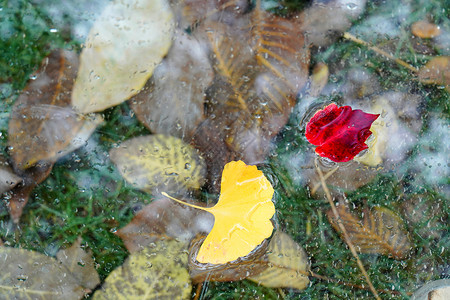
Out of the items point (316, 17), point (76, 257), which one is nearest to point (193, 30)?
point (316, 17)

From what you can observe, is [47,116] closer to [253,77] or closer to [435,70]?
[253,77]

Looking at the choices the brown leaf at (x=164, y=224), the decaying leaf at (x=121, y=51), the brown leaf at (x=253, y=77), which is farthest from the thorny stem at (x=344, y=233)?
the decaying leaf at (x=121, y=51)

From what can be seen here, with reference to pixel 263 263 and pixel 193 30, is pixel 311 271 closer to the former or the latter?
pixel 263 263

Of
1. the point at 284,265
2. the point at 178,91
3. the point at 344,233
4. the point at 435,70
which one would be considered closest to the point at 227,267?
the point at 284,265

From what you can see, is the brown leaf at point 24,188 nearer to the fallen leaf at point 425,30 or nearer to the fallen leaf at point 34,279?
the fallen leaf at point 34,279

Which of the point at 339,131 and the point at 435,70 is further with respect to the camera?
the point at 435,70

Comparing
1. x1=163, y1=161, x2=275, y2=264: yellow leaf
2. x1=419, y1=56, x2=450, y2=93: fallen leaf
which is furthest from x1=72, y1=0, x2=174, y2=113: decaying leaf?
x1=419, y1=56, x2=450, y2=93: fallen leaf
